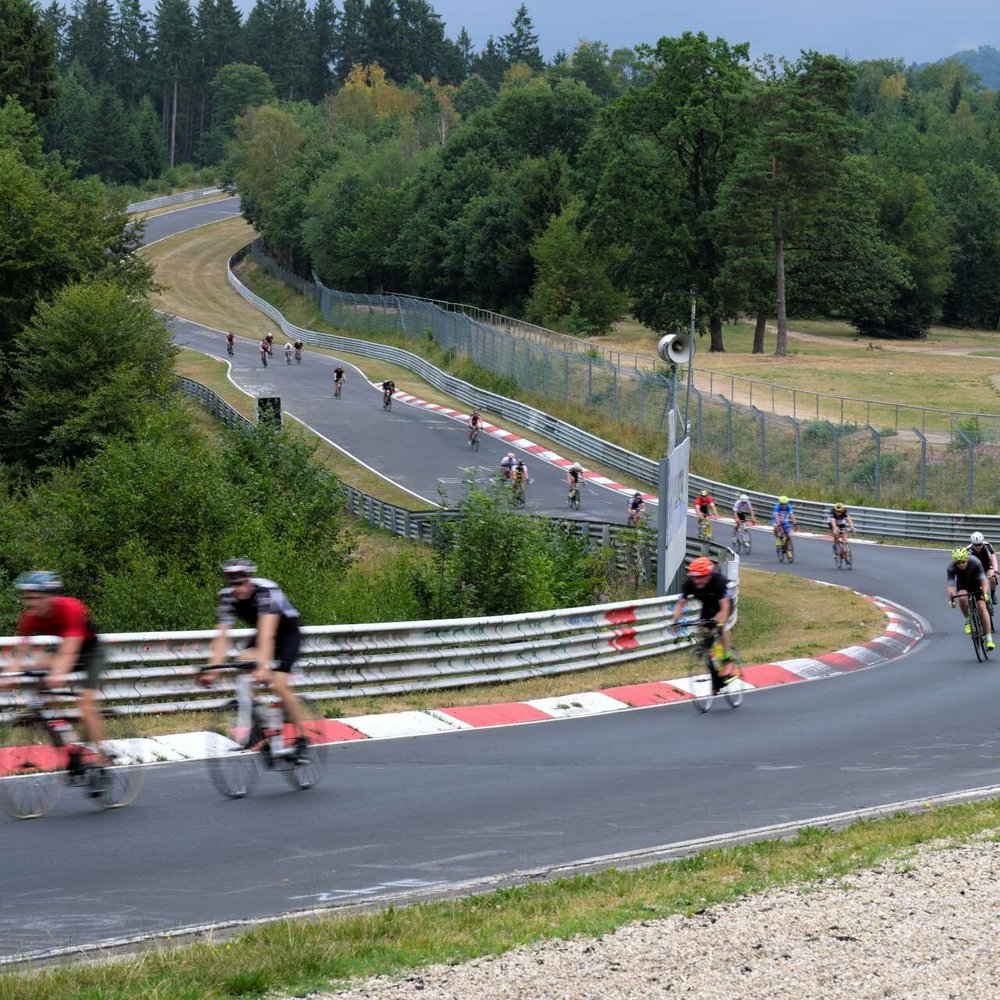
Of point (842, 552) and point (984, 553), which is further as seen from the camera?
point (842, 552)

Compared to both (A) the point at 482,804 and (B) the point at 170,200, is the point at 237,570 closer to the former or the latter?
(A) the point at 482,804

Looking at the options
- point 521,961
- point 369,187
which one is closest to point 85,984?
point 521,961

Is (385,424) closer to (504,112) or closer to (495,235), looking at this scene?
(495,235)

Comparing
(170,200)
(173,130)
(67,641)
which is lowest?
(67,641)

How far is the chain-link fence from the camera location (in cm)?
3878

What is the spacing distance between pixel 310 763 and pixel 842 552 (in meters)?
22.9

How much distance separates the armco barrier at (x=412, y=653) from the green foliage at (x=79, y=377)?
88.0 ft

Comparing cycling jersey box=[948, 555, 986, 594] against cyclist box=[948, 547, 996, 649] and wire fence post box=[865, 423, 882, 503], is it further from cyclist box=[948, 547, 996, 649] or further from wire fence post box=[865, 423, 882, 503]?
wire fence post box=[865, 423, 882, 503]

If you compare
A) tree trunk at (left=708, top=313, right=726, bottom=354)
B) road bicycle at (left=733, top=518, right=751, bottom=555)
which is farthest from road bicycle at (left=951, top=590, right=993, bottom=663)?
tree trunk at (left=708, top=313, right=726, bottom=354)

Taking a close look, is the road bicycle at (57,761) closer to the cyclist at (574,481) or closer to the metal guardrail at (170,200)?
the cyclist at (574,481)

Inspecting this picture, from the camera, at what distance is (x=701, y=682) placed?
53.1 feet

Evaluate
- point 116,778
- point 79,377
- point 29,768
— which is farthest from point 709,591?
point 79,377

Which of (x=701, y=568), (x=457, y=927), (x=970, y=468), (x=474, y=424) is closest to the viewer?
(x=457, y=927)

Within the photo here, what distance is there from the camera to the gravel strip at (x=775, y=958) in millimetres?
6496
